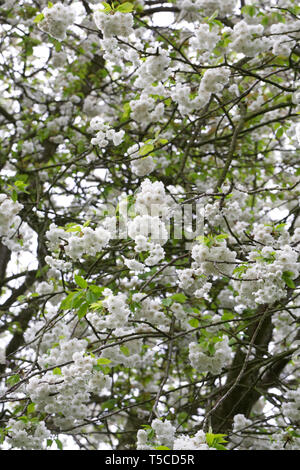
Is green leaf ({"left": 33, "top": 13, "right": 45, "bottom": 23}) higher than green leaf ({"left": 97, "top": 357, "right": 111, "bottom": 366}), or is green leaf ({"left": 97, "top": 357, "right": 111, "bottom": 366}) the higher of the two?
green leaf ({"left": 33, "top": 13, "right": 45, "bottom": 23})

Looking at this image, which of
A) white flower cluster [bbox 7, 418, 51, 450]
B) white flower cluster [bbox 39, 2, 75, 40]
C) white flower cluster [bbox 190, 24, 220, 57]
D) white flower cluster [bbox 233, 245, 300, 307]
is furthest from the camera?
white flower cluster [bbox 190, 24, 220, 57]

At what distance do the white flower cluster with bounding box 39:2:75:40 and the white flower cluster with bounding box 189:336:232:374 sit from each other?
2.31 meters

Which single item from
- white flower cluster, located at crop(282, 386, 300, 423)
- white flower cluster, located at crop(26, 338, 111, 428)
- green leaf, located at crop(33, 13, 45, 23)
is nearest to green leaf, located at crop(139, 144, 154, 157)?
green leaf, located at crop(33, 13, 45, 23)

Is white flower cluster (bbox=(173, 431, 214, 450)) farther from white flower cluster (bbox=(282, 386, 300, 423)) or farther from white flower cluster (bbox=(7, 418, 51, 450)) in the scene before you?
white flower cluster (bbox=(282, 386, 300, 423))

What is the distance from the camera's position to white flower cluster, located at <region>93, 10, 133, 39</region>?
10.2ft

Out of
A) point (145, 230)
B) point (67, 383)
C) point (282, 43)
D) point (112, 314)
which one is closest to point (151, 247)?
point (145, 230)

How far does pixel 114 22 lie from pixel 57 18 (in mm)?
501

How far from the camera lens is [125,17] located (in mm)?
3131

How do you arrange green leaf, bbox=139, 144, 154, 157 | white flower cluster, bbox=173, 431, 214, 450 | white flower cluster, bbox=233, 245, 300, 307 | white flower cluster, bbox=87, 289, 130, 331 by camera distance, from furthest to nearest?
green leaf, bbox=139, 144, 154, 157 < white flower cluster, bbox=87, 289, 130, 331 < white flower cluster, bbox=233, 245, 300, 307 < white flower cluster, bbox=173, 431, 214, 450

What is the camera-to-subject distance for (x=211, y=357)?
11.4ft

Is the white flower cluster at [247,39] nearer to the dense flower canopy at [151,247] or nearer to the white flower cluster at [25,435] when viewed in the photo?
the dense flower canopy at [151,247]

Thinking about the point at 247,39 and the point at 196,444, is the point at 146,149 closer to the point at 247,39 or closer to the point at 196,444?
the point at 247,39

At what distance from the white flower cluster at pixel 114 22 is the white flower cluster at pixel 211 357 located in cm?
207
